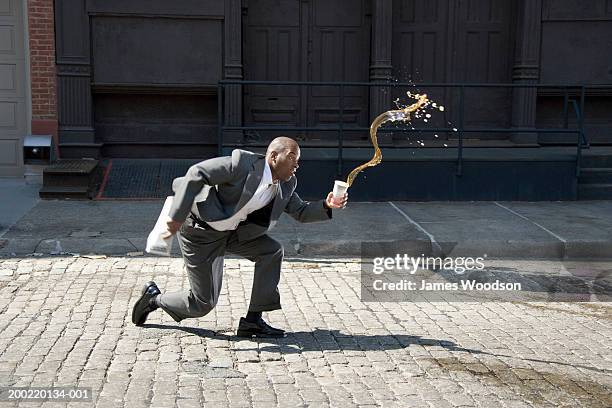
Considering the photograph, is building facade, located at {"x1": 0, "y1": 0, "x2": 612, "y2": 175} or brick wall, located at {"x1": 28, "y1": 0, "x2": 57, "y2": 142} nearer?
brick wall, located at {"x1": 28, "y1": 0, "x2": 57, "y2": 142}

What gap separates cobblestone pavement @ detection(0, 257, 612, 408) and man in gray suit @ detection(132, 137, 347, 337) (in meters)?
0.26

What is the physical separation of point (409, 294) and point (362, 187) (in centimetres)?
448

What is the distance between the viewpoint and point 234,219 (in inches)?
212

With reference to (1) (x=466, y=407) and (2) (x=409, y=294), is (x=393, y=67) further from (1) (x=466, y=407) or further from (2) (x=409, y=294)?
(1) (x=466, y=407)

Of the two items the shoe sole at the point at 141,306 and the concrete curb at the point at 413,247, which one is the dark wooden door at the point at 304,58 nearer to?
the concrete curb at the point at 413,247

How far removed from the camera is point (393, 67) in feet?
44.6

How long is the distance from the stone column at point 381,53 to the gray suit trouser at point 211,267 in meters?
7.78

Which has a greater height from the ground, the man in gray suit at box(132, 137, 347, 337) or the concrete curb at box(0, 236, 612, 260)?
the man in gray suit at box(132, 137, 347, 337)

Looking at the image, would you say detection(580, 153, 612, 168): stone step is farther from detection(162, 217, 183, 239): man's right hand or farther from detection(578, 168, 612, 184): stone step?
detection(162, 217, 183, 239): man's right hand

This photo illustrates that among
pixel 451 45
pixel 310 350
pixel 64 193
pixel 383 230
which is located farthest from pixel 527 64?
pixel 310 350

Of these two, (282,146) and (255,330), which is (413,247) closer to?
(255,330)

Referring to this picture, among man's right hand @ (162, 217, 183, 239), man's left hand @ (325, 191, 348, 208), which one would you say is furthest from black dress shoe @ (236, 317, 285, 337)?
man's left hand @ (325, 191, 348, 208)

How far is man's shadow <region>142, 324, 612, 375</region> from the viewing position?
5523mm

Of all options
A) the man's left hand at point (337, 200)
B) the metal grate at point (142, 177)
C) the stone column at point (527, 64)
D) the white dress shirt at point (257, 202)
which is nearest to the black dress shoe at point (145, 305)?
the white dress shirt at point (257, 202)
